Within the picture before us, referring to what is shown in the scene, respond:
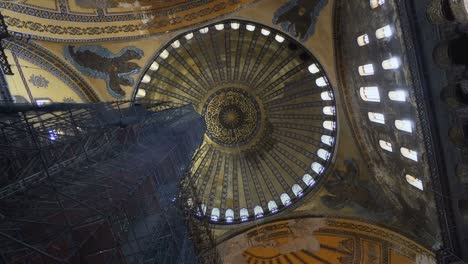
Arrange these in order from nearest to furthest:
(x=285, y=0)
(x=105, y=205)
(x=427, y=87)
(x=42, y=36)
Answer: (x=105, y=205) → (x=427, y=87) → (x=42, y=36) → (x=285, y=0)

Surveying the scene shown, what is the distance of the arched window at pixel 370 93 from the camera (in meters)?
13.2

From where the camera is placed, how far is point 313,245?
17.1 meters

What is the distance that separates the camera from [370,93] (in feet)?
45.1

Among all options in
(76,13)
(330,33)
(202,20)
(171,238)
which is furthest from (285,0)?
(171,238)

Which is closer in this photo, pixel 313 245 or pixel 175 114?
pixel 175 114

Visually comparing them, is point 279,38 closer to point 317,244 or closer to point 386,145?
point 386,145

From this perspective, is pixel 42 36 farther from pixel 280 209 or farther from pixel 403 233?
pixel 403 233

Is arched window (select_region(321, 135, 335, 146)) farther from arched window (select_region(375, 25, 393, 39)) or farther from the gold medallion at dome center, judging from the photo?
arched window (select_region(375, 25, 393, 39))

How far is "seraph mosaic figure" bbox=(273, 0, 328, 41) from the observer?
14.2m

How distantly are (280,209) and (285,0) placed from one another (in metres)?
8.34

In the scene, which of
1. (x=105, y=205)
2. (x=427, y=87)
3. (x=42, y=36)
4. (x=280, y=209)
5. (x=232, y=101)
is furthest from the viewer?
(x=232, y=101)

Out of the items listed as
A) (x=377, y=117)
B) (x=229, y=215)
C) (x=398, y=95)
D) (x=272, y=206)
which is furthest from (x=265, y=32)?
(x=229, y=215)

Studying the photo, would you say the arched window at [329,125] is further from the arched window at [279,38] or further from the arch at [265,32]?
the arch at [265,32]

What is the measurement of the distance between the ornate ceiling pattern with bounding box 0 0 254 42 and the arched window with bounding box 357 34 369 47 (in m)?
4.13
